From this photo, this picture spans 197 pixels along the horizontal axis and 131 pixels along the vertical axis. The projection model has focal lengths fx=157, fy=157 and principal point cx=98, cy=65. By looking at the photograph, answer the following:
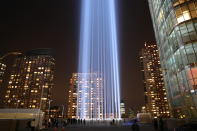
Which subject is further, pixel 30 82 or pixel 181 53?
pixel 30 82

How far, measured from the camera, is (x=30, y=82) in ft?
591

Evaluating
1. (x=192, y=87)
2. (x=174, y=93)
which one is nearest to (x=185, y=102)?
(x=192, y=87)

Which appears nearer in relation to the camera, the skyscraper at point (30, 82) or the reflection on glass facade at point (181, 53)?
the reflection on glass facade at point (181, 53)

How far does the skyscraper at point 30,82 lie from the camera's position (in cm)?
17200

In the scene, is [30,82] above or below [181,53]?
above

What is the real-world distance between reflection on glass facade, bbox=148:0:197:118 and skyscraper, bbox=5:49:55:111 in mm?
151600

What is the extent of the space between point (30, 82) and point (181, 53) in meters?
178

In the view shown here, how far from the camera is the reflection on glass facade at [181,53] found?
92.7 feet

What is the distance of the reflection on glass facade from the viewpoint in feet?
92.7

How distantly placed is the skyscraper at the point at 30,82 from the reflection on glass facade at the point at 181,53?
151600 mm

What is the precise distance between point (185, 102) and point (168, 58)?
484 inches

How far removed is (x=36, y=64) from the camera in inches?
7510

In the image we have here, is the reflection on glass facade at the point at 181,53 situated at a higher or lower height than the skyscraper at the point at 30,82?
lower

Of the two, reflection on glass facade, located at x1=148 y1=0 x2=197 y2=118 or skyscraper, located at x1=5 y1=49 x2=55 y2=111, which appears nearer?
reflection on glass facade, located at x1=148 y1=0 x2=197 y2=118
